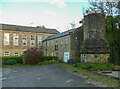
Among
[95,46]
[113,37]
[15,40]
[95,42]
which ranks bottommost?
[95,46]

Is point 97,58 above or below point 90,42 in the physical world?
below

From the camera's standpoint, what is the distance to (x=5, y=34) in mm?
26750

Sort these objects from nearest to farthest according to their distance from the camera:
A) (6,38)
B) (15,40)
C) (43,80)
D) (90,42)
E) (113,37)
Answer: (43,80)
(90,42)
(113,37)
(6,38)
(15,40)

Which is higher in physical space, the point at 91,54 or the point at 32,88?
the point at 91,54

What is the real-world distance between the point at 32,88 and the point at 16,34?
24249 mm

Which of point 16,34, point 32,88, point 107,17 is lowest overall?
point 32,88

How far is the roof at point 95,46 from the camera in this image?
15.7 meters

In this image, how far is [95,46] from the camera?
16.0 meters

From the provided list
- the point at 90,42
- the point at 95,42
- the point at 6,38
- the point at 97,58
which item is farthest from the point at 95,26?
the point at 6,38

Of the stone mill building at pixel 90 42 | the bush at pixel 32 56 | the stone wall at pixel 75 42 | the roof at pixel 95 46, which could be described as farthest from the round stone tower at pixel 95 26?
the bush at pixel 32 56

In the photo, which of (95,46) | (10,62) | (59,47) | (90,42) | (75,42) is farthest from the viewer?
(59,47)

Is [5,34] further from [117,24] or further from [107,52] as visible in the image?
[117,24]

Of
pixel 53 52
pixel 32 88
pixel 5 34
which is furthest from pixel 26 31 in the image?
pixel 32 88

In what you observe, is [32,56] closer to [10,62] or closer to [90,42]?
[10,62]
